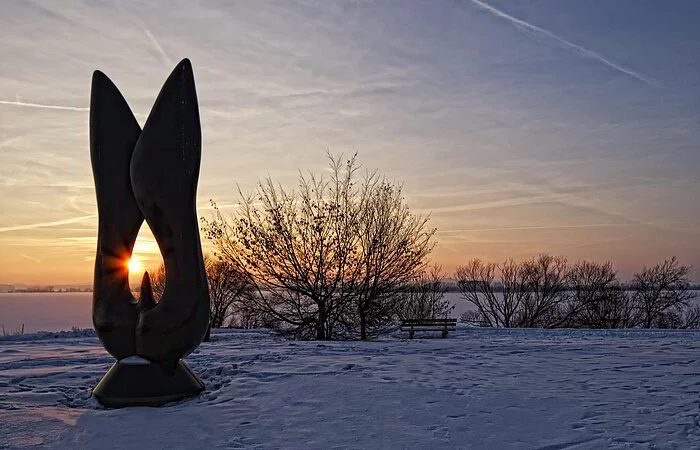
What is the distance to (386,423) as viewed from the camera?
19.9 ft

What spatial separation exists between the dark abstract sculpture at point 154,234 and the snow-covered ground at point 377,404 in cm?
56

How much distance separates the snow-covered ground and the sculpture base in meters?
0.17

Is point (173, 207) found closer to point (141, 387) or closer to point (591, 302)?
point (141, 387)

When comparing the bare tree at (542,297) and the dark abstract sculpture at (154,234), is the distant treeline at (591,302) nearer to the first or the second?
the bare tree at (542,297)

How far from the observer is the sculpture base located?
6957 millimetres

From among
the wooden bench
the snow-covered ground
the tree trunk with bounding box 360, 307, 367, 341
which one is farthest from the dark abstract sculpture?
the wooden bench

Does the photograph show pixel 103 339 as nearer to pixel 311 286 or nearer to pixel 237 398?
pixel 237 398

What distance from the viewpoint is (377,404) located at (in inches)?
269

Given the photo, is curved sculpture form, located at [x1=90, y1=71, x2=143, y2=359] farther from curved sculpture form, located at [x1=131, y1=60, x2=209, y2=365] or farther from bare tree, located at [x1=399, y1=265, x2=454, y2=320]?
bare tree, located at [x1=399, y1=265, x2=454, y2=320]

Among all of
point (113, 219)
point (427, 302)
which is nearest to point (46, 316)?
point (427, 302)

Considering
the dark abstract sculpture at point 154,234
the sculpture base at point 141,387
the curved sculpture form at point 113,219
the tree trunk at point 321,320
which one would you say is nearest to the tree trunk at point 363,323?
the tree trunk at point 321,320

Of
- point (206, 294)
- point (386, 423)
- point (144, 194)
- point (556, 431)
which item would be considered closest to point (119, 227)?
point (144, 194)

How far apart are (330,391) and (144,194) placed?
3.46 meters

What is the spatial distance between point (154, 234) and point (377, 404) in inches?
138
